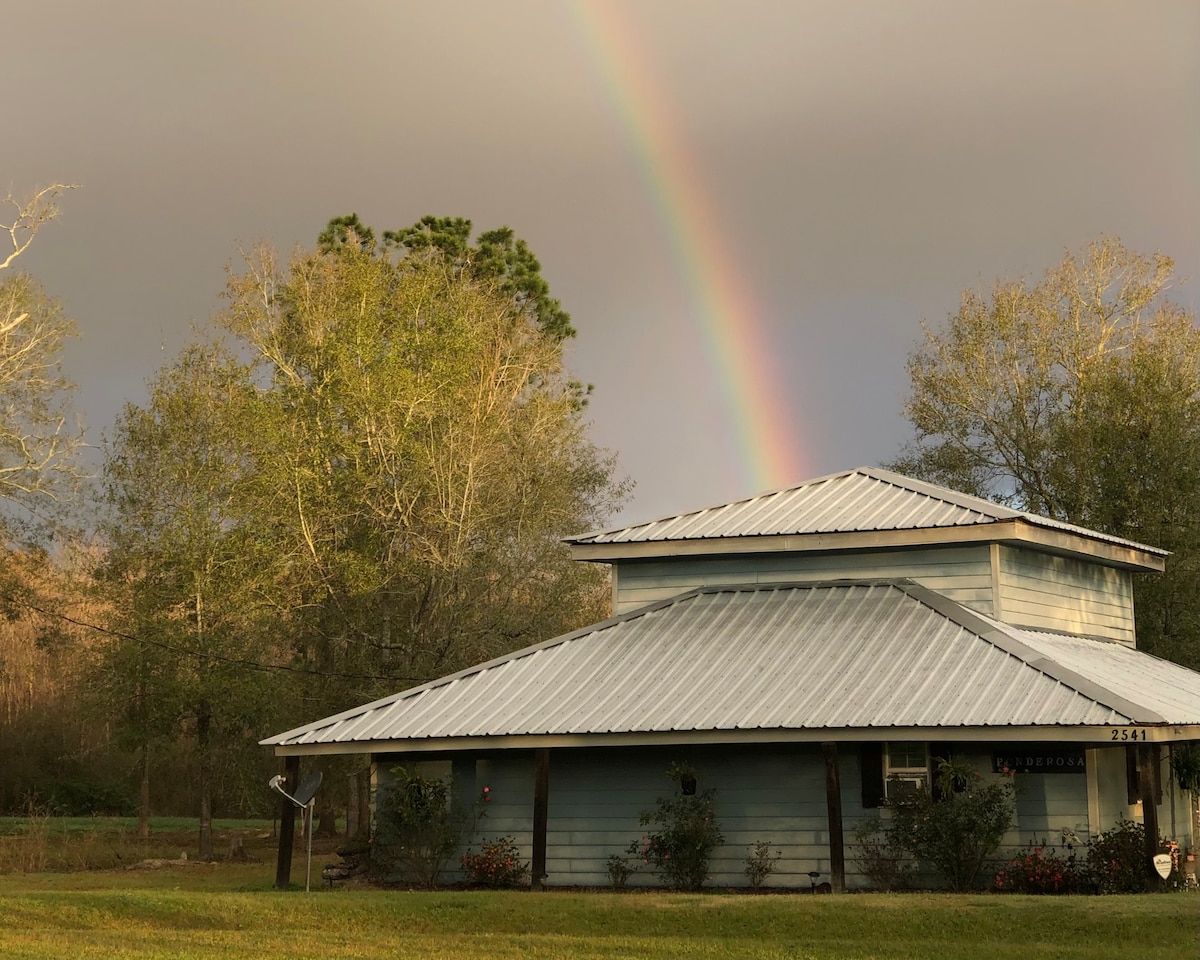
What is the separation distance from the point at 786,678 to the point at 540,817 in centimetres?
414

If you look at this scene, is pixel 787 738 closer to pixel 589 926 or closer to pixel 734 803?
pixel 734 803

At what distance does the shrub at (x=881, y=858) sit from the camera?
21.1 metres

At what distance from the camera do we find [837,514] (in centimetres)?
2614

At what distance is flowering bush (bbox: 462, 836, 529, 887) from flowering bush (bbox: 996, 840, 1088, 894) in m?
7.17

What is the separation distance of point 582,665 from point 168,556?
58.4 feet

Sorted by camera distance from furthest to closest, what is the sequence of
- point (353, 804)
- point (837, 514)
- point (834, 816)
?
1. point (353, 804)
2. point (837, 514)
3. point (834, 816)

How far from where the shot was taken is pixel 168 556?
126ft

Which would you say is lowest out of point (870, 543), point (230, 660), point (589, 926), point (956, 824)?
point (589, 926)

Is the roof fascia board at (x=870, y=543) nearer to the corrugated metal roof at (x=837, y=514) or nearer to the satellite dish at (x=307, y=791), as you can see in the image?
the corrugated metal roof at (x=837, y=514)

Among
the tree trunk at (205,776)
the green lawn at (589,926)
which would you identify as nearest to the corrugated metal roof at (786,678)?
the green lawn at (589,926)

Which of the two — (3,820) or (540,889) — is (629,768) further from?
(3,820)

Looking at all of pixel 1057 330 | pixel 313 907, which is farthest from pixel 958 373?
pixel 313 907

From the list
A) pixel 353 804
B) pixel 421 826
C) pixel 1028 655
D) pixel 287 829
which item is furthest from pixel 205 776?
pixel 1028 655

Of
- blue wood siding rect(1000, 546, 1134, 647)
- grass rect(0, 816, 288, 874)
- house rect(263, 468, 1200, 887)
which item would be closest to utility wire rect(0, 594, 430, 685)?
grass rect(0, 816, 288, 874)
